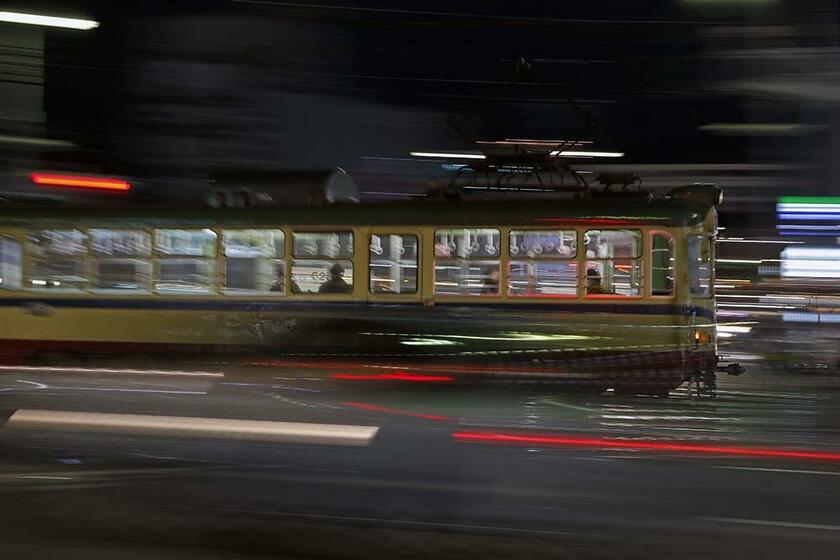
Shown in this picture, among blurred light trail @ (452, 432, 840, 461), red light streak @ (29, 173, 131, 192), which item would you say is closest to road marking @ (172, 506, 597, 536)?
blurred light trail @ (452, 432, 840, 461)

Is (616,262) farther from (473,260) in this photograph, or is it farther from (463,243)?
(463,243)

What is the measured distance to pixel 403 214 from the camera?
40.5 feet

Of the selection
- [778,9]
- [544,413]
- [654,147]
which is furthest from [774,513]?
[654,147]

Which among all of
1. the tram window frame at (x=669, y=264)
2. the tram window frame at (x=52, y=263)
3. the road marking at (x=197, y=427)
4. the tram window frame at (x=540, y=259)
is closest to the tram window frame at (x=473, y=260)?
the tram window frame at (x=540, y=259)

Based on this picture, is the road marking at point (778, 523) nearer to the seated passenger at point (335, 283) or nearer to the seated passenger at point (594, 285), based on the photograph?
the seated passenger at point (594, 285)

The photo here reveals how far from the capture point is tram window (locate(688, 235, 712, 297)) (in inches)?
468

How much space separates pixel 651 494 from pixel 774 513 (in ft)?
2.80

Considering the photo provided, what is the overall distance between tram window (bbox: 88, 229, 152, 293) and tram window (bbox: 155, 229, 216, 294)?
188 mm

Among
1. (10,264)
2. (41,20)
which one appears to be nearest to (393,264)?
(10,264)

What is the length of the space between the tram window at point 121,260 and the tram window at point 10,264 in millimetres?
1222

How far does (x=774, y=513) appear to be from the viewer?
20.4 ft

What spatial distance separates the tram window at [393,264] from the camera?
12.2 m

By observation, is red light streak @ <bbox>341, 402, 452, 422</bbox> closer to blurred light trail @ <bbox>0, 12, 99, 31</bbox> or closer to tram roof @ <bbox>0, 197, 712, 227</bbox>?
tram roof @ <bbox>0, 197, 712, 227</bbox>

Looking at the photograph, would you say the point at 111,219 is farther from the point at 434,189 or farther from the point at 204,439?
the point at 204,439
